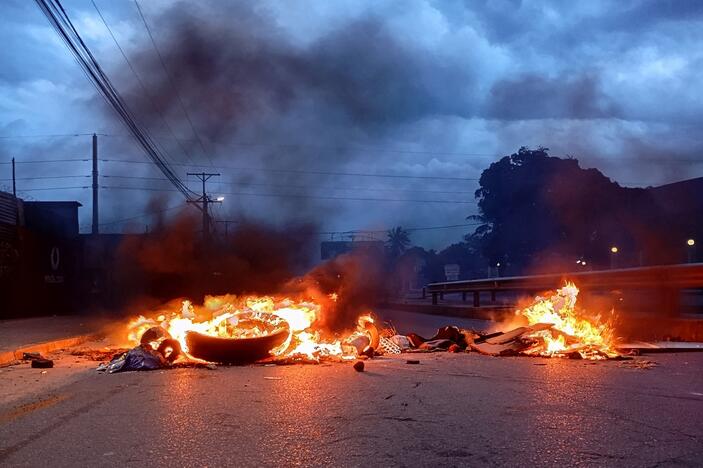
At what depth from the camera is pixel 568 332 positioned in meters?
11.9

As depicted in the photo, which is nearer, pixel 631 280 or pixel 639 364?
pixel 639 364

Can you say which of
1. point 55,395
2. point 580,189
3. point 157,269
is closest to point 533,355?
point 55,395

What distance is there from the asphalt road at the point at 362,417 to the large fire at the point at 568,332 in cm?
144

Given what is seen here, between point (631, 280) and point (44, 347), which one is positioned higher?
point (631, 280)

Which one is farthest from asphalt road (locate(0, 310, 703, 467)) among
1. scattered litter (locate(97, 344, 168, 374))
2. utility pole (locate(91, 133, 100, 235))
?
utility pole (locate(91, 133, 100, 235))

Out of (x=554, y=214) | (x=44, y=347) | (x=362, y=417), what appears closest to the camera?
(x=362, y=417)

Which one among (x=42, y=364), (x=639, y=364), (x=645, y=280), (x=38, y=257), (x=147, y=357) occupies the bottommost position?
(x=639, y=364)

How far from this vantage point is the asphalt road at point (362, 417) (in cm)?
494

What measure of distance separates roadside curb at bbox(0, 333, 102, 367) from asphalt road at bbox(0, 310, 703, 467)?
7.29ft

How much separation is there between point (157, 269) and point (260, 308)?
749 inches

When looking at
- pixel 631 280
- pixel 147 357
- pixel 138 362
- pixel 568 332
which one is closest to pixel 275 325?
pixel 147 357

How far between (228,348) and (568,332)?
5.78 metres

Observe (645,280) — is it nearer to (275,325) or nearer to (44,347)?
(275,325)

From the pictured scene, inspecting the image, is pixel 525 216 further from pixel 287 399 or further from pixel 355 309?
pixel 287 399
